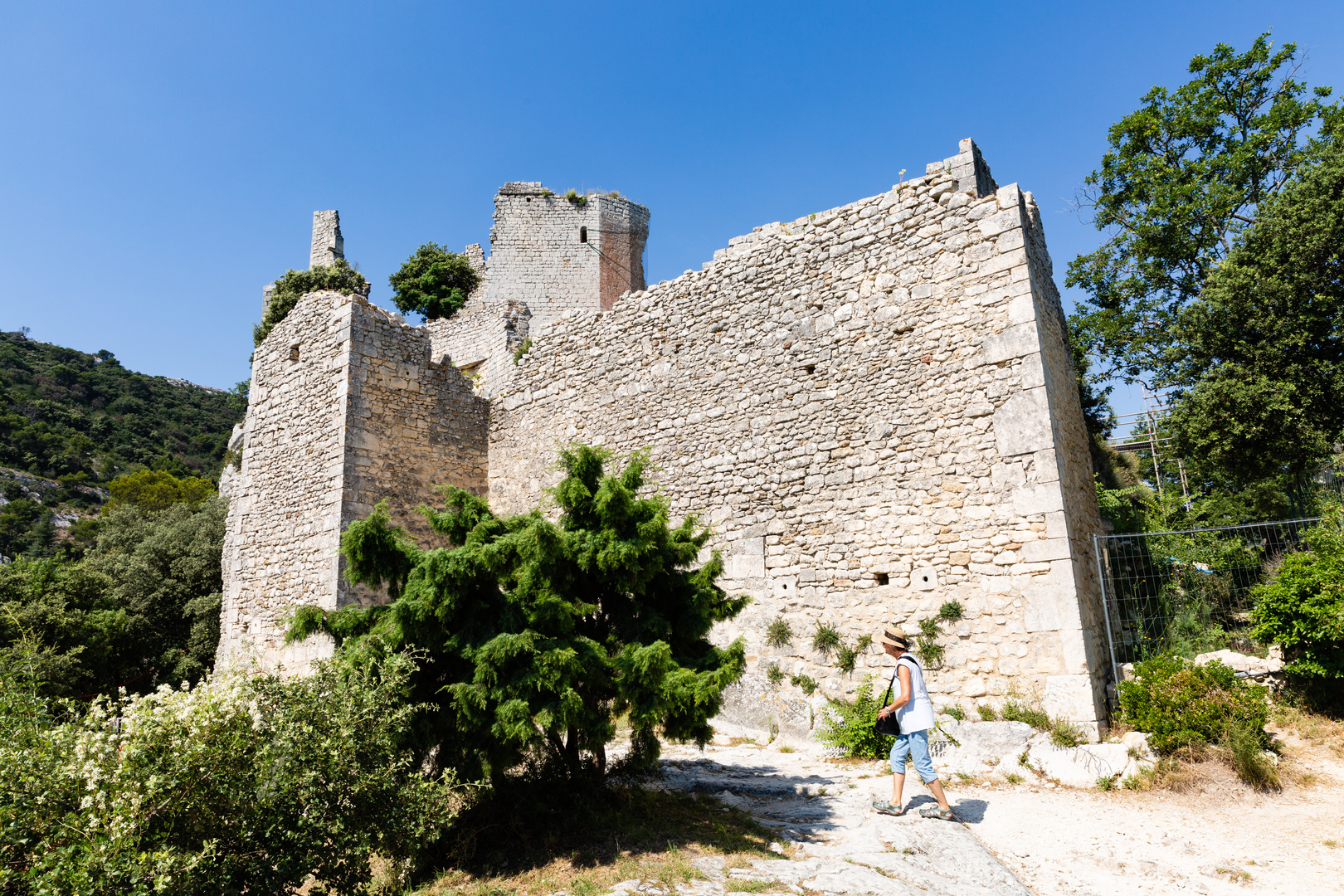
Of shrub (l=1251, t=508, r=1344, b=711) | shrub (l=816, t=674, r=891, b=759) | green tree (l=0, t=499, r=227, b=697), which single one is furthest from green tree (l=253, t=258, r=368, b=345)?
shrub (l=1251, t=508, r=1344, b=711)

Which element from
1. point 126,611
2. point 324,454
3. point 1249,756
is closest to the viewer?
point 1249,756

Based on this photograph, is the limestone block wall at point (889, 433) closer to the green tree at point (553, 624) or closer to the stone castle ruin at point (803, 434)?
the stone castle ruin at point (803, 434)

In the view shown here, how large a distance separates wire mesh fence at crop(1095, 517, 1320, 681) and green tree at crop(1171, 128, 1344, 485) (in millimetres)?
2022

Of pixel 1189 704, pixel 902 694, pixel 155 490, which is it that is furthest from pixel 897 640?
pixel 155 490

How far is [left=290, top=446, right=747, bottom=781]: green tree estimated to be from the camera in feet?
18.1

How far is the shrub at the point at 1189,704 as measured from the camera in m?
6.75

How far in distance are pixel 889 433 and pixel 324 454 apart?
8811 millimetres

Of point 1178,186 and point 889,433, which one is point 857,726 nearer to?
point 889,433

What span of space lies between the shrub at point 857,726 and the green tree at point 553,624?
2.84 m

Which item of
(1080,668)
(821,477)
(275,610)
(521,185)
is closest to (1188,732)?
(1080,668)

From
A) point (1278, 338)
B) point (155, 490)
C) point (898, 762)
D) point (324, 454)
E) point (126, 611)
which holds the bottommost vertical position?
point (898, 762)

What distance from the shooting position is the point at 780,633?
9680 mm

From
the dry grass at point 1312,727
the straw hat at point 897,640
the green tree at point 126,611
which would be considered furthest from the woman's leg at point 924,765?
the green tree at point 126,611

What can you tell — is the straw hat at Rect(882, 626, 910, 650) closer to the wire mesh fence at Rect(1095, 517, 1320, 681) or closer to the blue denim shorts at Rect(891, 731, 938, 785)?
the blue denim shorts at Rect(891, 731, 938, 785)
